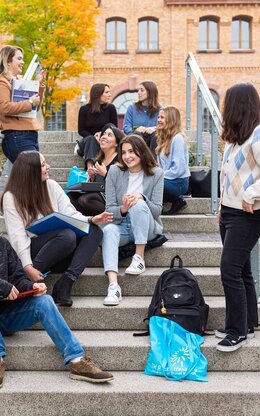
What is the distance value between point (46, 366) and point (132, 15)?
88.6ft

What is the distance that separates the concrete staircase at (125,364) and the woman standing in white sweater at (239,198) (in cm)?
32

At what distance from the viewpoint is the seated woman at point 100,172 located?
6.15m

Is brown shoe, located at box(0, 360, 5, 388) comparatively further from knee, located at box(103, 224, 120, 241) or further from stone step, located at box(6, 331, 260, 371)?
knee, located at box(103, 224, 120, 241)

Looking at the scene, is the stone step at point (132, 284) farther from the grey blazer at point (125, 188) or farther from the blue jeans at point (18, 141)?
the blue jeans at point (18, 141)

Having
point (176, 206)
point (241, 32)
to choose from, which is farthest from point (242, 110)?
point (241, 32)

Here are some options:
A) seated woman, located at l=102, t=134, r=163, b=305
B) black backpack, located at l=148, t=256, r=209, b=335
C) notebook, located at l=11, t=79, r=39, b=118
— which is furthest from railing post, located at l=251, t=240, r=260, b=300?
notebook, located at l=11, t=79, r=39, b=118

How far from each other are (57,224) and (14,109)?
5.95 feet

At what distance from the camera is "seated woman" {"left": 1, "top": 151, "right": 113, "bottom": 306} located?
493 cm

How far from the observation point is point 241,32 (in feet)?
98.6

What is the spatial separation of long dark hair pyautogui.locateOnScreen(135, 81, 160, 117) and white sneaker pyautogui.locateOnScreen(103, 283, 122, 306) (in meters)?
3.51

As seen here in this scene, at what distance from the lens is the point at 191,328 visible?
4.65 metres

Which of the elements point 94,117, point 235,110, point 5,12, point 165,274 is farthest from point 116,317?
point 5,12

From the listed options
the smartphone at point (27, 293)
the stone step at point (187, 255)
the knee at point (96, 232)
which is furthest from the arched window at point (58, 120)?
the smartphone at point (27, 293)

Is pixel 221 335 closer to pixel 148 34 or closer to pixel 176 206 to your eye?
pixel 176 206
